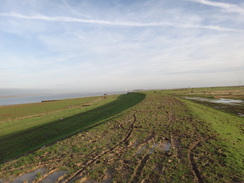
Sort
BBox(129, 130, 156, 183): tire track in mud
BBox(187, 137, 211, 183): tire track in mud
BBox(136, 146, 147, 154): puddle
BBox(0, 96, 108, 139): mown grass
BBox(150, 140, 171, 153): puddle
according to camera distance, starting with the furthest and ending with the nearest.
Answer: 1. BBox(0, 96, 108, 139): mown grass
2. BBox(150, 140, 171, 153): puddle
3. BBox(136, 146, 147, 154): puddle
4. BBox(129, 130, 156, 183): tire track in mud
5. BBox(187, 137, 211, 183): tire track in mud

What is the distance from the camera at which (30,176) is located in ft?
19.8

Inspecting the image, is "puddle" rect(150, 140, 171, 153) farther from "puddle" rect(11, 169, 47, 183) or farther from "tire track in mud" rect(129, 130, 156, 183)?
"puddle" rect(11, 169, 47, 183)

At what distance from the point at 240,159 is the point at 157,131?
495cm

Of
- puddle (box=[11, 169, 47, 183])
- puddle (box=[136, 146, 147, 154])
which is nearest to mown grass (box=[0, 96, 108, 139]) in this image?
puddle (box=[11, 169, 47, 183])

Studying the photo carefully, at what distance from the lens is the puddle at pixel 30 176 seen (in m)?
5.75

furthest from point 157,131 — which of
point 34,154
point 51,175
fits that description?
point 34,154

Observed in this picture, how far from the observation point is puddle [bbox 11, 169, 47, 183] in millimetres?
5753

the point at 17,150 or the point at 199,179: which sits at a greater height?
the point at 199,179

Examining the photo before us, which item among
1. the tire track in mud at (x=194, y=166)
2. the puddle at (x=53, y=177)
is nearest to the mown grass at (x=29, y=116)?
the puddle at (x=53, y=177)

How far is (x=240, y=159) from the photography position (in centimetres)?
650

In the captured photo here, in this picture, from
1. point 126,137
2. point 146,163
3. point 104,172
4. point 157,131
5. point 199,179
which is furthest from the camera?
point 157,131

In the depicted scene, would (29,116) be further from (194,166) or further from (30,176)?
(194,166)

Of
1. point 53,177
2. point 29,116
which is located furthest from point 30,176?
point 29,116

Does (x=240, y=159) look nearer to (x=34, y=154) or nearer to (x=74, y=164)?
(x=74, y=164)
